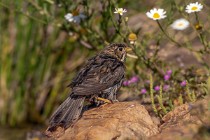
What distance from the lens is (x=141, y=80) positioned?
24.9ft

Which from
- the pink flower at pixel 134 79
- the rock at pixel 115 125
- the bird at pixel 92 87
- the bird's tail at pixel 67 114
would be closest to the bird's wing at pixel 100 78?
the bird at pixel 92 87

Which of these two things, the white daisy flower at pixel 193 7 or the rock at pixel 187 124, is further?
the white daisy flower at pixel 193 7

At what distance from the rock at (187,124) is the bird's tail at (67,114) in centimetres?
80

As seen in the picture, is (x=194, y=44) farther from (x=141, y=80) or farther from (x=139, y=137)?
(x=139, y=137)

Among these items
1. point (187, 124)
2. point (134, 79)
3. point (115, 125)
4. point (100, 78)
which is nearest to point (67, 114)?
point (100, 78)

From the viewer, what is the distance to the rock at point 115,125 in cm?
520

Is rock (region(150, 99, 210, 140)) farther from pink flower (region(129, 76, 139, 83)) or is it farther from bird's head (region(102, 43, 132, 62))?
pink flower (region(129, 76, 139, 83))

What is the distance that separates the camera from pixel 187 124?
16.2 ft

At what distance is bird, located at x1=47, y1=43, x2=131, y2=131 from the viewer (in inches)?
232

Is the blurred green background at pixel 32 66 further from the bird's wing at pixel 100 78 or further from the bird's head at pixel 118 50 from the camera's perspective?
the bird's wing at pixel 100 78

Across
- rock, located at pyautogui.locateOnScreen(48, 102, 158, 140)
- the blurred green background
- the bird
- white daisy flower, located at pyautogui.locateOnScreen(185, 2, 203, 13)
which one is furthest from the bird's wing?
the blurred green background

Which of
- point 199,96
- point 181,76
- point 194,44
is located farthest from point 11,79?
point 199,96

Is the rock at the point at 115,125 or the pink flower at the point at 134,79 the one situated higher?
the pink flower at the point at 134,79

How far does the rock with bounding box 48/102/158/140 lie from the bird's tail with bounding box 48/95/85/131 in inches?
3.6
